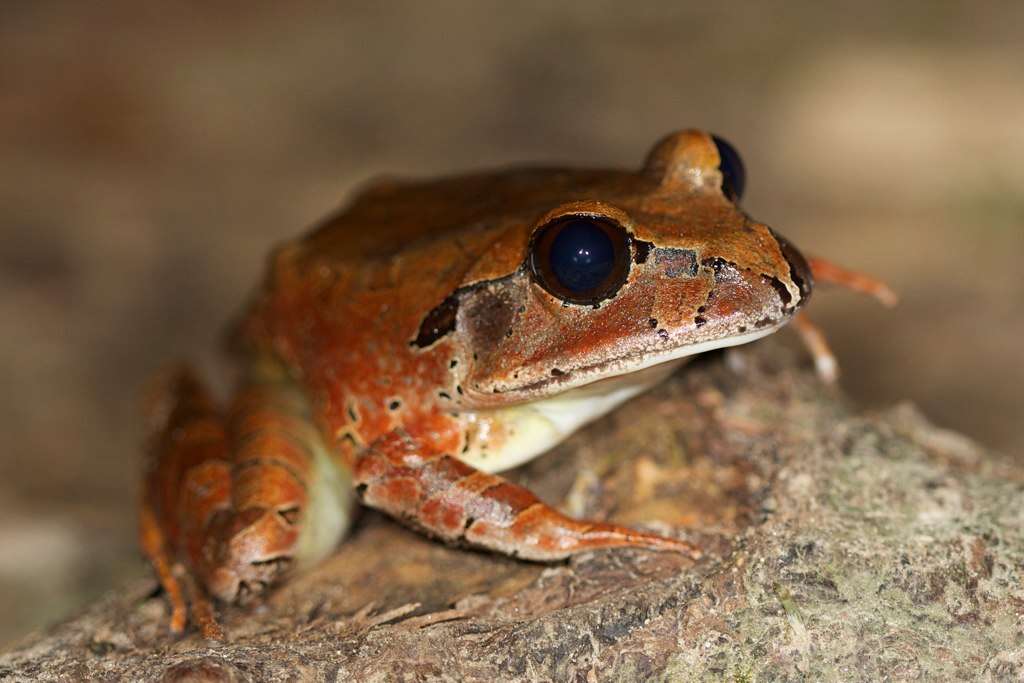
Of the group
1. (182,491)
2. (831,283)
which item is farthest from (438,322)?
(831,283)

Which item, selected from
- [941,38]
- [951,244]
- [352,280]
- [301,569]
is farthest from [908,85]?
[301,569]

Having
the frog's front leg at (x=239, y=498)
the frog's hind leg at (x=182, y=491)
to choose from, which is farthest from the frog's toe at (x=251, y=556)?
the frog's hind leg at (x=182, y=491)

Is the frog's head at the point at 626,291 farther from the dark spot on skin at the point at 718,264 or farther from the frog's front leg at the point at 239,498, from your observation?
the frog's front leg at the point at 239,498

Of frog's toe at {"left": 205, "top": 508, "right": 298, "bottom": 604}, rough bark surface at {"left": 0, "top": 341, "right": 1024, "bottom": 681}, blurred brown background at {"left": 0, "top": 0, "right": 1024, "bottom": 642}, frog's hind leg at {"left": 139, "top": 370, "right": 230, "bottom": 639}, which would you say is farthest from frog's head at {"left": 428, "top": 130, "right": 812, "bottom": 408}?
blurred brown background at {"left": 0, "top": 0, "right": 1024, "bottom": 642}

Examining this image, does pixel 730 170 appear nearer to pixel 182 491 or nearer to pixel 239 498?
pixel 239 498

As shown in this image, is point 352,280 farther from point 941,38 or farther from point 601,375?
point 941,38

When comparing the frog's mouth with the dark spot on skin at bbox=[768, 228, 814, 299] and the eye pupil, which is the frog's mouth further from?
the eye pupil

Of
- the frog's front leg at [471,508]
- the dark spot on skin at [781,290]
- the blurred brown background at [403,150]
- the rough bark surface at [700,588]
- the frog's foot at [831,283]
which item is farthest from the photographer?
the blurred brown background at [403,150]

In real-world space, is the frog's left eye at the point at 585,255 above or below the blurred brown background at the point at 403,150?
below
